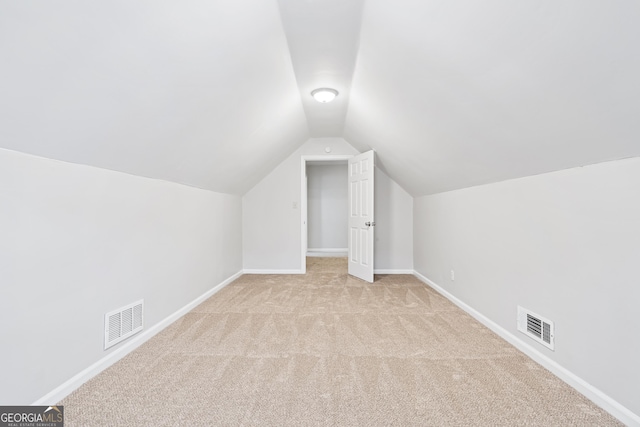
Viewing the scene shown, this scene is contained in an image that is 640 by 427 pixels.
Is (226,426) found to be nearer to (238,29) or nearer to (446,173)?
(238,29)

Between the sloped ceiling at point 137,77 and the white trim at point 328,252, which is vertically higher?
the sloped ceiling at point 137,77

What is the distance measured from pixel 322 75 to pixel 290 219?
109 inches

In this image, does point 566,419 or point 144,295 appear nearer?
point 566,419

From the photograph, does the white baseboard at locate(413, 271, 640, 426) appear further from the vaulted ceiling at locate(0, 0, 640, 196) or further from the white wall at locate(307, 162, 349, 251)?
the white wall at locate(307, 162, 349, 251)

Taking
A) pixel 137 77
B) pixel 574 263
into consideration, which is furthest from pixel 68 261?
pixel 574 263

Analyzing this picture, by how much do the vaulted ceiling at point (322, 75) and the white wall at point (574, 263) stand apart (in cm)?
16

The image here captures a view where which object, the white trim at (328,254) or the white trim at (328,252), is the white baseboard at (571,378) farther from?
the white trim at (328,252)

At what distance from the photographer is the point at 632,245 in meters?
1.52

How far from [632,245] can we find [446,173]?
1.90m

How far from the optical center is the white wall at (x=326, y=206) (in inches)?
322

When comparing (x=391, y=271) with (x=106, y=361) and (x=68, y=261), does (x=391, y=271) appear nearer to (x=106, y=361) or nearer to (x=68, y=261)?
(x=106, y=361)

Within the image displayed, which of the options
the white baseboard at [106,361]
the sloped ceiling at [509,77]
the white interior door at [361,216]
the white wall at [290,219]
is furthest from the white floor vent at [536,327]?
the white wall at [290,219]

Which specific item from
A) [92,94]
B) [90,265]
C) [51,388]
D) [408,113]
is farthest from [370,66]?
[51,388]

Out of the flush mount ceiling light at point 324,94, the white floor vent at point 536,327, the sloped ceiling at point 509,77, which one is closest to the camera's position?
the sloped ceiling at point 509,77
